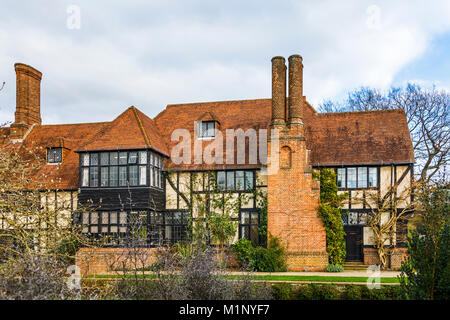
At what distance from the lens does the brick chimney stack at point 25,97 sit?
22031 millimetres

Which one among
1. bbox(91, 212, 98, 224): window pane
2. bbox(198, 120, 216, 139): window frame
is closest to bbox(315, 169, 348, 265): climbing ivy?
bbox(198, 120, 216, 139): window frame

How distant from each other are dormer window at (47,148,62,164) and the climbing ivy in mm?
A: 12043

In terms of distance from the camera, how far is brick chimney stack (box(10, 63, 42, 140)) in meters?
22.0

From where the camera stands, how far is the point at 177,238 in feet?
63.6

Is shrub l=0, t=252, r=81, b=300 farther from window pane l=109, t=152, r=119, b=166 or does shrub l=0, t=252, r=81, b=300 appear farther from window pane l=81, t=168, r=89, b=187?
window pane l=81, t=168, r=89, b=187

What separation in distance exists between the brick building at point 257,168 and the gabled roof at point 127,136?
0.05 m

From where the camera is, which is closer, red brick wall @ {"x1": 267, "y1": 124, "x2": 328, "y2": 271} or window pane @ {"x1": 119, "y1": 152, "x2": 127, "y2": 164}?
red brick wall @ {"x1": 267, "y1": 124, "x2": 328, "y2": 271}

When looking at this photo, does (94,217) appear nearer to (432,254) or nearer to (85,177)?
(85,177)

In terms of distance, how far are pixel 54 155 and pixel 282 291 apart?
1358 centimetres

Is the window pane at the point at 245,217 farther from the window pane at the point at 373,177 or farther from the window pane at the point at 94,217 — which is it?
the window pane at the point at 94,217

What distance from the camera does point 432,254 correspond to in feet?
25.2

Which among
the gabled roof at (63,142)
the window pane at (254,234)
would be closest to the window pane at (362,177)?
the window pane at (254,234)

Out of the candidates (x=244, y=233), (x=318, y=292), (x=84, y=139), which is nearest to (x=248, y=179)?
(x=244, y=233)
